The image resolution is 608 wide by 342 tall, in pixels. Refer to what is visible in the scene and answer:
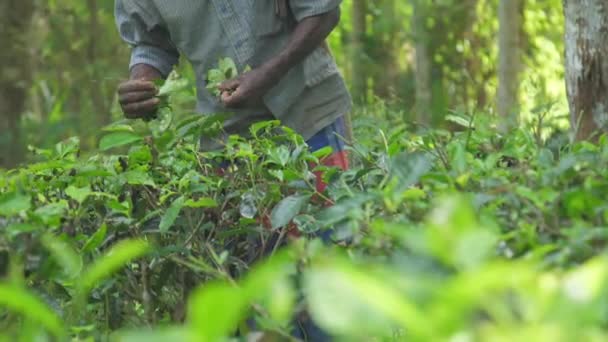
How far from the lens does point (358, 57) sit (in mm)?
9023

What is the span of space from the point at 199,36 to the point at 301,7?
399mm

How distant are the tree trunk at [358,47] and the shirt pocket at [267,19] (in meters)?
4.99

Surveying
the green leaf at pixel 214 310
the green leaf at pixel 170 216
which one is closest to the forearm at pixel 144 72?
the green leaf at pixel 170 216

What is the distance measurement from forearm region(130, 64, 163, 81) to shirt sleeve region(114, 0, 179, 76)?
0.02 meters

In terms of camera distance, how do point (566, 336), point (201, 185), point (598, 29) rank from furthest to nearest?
point (598, 29) < point (201, 185) < point (566, 336)


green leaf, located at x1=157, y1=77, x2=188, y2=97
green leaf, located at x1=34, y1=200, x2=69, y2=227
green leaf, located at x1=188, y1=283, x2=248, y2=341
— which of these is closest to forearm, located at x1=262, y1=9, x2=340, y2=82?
green leaf, located at x1=157, y1=77, x2=188, y2=97

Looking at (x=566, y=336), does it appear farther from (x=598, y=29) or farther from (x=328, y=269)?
(x=598, y=29)

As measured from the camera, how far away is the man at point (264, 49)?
3592mm

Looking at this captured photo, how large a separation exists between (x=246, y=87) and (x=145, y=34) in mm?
692

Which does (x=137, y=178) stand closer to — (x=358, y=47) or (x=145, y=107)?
(x=145, y=107)

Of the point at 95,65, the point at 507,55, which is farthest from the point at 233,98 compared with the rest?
the point at 95,65

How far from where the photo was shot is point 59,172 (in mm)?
2869

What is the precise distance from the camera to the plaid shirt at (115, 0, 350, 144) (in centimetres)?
368

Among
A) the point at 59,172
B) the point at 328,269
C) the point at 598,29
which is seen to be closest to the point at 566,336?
the point at 328,269
